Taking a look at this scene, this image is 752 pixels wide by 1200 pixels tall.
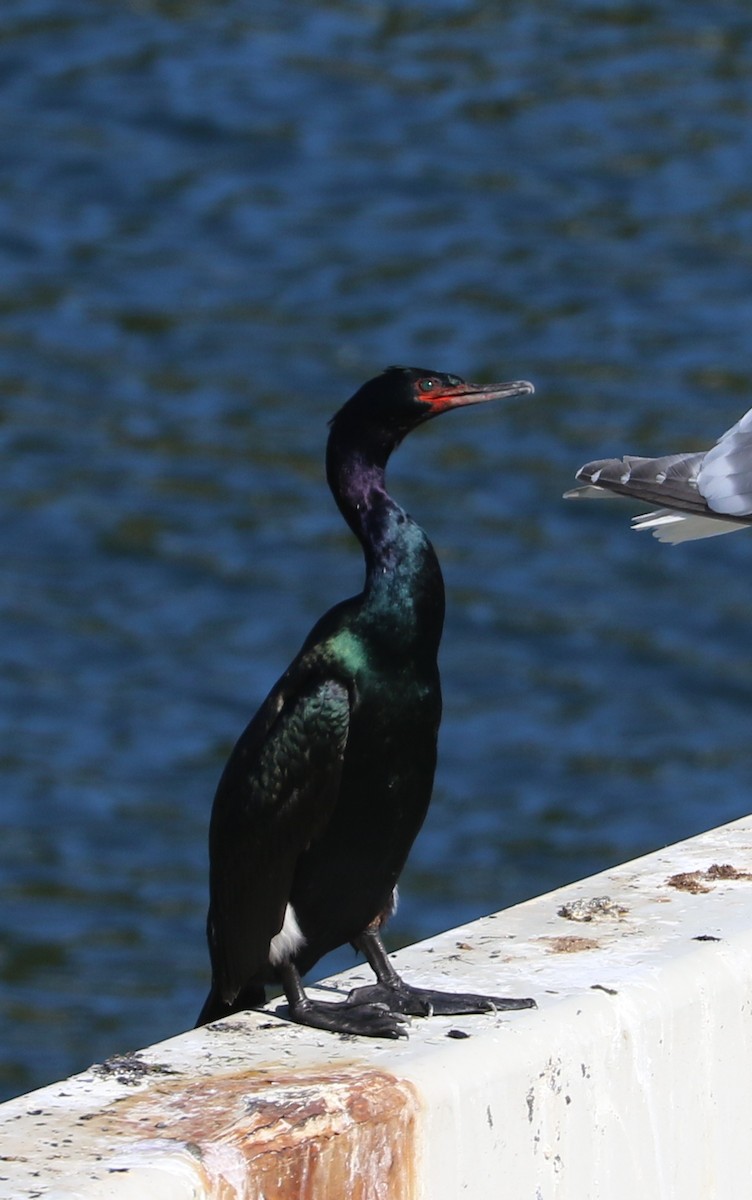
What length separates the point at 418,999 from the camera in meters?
2.71

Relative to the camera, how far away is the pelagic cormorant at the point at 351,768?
9.15ft

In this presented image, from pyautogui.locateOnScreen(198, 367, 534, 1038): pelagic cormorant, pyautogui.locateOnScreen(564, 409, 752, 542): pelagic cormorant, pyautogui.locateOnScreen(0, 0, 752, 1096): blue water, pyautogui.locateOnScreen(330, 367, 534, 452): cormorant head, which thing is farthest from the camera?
pyautogui.locateOnScreen(0, 0, 752, 1096): blue water

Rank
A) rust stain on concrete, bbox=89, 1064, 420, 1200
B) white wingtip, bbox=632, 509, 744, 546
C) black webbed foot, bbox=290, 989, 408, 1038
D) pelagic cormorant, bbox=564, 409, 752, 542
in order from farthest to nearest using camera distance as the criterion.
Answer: white wingtip, bbox=632, 509, 744, 546, pelagic cormorant, bbox=564, 409, 752, 542, black webbed foot, bbox=290, 989, 408, 1038, rust stain on concrete, bbox=89, 1064, 420, 1200

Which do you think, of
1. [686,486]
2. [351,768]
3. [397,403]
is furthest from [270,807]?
[686,486]

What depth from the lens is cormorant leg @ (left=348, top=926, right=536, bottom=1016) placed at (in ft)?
8.75

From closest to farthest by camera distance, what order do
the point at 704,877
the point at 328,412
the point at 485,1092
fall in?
the point at 485,1092, the point at 704,877, the point at 328,412

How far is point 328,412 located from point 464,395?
5524 millimetres

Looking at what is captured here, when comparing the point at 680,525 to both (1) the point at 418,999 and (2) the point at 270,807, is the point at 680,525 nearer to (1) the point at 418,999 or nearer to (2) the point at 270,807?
(2) the point at 270,807

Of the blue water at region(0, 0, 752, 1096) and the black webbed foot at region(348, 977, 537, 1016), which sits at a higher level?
the blue water at region(0, 0, 752, 1096)

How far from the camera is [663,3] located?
11188mm

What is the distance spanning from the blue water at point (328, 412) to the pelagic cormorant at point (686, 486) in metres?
2.25

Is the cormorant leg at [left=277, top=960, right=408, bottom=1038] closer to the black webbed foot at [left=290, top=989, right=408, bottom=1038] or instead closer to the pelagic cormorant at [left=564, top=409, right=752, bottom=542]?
the black webbed foot at [left=290, top=989, right=408, bottom=1038]

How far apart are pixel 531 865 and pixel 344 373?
274 centimetres

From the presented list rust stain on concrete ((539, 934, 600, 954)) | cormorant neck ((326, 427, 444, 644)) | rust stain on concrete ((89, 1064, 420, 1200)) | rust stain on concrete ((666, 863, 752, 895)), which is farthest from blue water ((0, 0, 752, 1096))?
rust stain on concrete ((89, 1064, 420, 1200))
